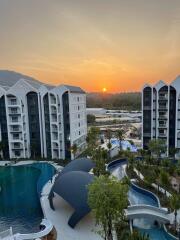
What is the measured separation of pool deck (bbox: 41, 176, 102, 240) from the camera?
17469 mm

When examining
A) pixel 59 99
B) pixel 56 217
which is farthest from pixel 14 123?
pixel 56 217

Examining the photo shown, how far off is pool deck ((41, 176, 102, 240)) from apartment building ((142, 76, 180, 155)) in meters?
22.2

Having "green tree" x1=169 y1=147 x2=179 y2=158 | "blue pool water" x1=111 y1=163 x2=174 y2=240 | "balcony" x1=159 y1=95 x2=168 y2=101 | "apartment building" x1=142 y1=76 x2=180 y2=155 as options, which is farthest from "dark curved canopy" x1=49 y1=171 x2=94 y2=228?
"balcony" x1=159 y1=95 x2=168 y2=101

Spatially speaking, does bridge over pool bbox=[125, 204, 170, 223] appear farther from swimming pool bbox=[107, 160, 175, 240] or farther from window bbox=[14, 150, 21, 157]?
window bbox=[14, 150, 21, 157]

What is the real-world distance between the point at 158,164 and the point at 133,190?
310 inches

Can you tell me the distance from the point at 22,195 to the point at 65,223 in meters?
9.22

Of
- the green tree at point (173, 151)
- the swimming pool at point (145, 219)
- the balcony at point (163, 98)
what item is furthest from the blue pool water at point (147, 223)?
the balcony at point (163, 98)

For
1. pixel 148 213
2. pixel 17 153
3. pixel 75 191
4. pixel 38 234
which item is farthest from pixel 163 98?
pixel 38 234

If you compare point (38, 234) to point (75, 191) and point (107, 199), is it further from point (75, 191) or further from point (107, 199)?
point (107, 199)

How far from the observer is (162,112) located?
3891 cm

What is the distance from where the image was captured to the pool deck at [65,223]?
1747 cm

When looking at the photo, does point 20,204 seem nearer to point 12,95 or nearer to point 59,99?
point 59,99

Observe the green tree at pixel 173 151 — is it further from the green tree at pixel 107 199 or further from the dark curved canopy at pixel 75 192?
the green tree at pixel 107 199

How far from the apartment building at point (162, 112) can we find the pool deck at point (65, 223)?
22.2 meters
